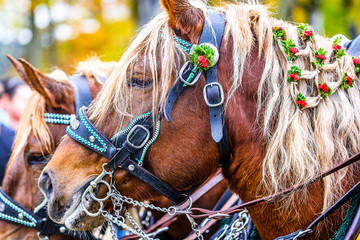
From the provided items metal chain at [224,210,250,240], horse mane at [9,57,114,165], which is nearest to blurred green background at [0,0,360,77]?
horse mane at [9,57,114,165]

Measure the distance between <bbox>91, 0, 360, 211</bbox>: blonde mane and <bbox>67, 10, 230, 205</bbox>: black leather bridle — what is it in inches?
2.4

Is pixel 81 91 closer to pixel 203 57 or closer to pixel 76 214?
pixel 76 214

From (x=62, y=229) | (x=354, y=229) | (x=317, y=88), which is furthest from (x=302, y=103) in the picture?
(x=62, y=229)

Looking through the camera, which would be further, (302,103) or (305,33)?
(305,33)

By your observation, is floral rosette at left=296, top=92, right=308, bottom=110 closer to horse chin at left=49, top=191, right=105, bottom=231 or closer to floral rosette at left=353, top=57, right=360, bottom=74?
floral rosette at left=353, top=57, right=360, bottom=74

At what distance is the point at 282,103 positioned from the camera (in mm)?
2137

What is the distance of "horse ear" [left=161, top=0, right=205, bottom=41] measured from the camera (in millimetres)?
2213

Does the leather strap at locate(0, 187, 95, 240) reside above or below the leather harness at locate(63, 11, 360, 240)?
below

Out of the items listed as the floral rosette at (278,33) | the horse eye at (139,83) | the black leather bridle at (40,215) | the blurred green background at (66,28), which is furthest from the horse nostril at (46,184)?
the blurred green background at (66,28)

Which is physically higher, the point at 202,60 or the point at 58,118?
the point at 202,60

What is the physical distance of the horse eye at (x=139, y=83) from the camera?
7.20 ft

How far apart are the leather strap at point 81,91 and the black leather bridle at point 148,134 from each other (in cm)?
109

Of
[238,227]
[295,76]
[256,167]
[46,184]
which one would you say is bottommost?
[238,227]

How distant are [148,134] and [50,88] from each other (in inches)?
61.9
